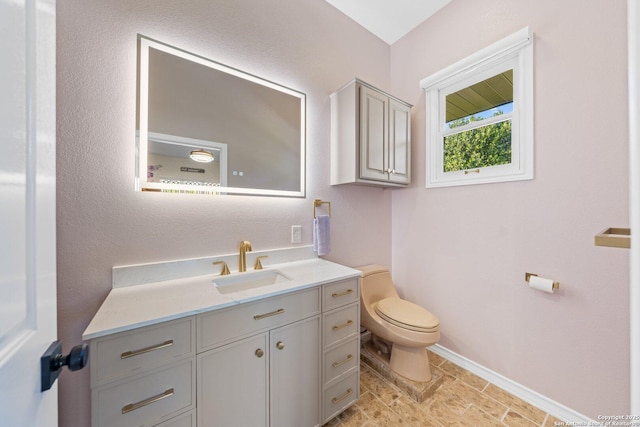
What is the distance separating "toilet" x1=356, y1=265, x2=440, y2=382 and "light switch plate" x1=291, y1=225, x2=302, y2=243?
649 millimetres

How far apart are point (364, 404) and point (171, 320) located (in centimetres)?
132

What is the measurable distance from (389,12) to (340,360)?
270 centimetres

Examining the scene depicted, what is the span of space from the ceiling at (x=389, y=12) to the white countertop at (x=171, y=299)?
2159 millimetres

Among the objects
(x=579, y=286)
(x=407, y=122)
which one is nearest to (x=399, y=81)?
(x=407, y=122)

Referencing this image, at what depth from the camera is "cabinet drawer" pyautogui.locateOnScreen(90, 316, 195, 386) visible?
759 millimetres

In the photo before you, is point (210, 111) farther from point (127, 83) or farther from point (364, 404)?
point (364, 404)

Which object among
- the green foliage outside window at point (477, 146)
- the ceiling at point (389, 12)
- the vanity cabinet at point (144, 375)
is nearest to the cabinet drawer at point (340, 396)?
the vanity cabinet at point (144, 375)

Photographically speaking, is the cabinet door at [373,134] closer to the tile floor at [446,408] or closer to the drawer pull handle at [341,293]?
the drawer pull handle at [341,293]

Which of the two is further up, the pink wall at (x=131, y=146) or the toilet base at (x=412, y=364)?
the pink wall at (x=131, y=146)

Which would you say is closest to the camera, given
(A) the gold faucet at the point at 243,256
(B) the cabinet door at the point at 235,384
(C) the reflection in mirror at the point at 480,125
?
(B) the cabinet door at the point at 235,384

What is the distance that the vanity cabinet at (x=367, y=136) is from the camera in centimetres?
171

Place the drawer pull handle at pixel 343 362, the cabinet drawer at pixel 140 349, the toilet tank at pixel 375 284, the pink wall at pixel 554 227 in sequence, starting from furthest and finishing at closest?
the toilet tank at pixel 375 284 < the drawer pull handle at pixel 343 362 < the pink wall at pixel 554 227 < the cabinet drawer at pixel 140 349

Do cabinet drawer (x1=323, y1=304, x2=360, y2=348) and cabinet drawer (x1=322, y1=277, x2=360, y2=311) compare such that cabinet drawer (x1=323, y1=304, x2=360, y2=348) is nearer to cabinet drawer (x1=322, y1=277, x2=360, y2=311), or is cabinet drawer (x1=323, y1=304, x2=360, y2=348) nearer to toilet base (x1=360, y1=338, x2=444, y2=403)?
cabinet drawer (x1=322, y1=277, x2=360, y2=311)

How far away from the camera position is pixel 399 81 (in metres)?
2.28
